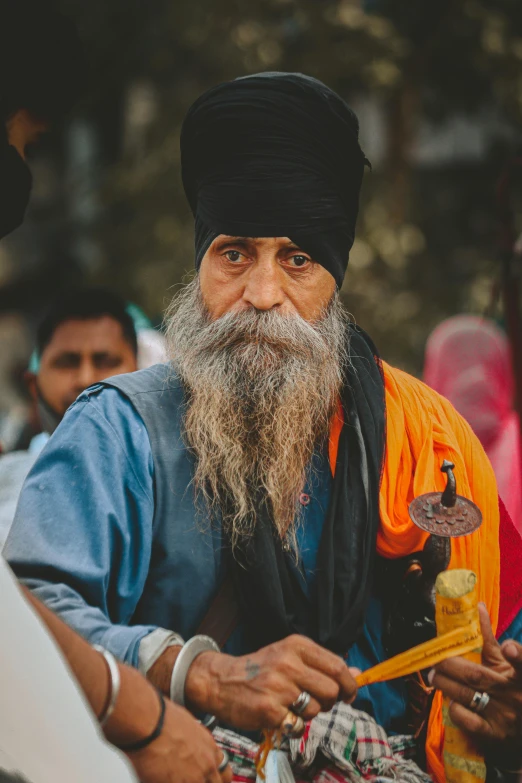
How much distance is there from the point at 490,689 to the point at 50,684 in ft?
3.56

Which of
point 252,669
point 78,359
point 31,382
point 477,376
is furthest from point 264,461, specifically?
point 477,376

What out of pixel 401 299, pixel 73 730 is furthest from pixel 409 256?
pixel 73 730

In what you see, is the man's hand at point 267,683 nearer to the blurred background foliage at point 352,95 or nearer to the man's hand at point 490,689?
the man's hand at point 490,689

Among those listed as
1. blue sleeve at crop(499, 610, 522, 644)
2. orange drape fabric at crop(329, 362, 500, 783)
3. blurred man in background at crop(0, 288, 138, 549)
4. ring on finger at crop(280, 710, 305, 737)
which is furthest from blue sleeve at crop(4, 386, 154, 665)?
blurred man in background at crop(0, 288, 138, 549)

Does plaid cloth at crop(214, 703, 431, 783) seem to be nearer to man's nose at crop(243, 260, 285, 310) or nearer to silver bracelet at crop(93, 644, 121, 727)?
silver bracelet at crop(93, 644, 121, 727)

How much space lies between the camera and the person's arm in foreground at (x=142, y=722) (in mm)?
1661

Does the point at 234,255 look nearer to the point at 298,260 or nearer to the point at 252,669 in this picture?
the point at 298,260

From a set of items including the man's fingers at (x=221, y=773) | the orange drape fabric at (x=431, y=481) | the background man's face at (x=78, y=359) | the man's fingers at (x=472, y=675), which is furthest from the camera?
the background man's face at (x=78, y=359)

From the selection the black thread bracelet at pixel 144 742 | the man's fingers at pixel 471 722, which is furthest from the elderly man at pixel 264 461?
the black thread bracelet at pixel 144 742

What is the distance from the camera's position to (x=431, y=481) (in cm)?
237

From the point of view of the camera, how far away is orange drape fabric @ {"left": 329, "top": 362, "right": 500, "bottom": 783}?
7.66 ft

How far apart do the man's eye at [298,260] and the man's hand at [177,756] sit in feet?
4.06

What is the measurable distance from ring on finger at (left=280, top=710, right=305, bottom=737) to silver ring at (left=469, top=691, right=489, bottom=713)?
437mm

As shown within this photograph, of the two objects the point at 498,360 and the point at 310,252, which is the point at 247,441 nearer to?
the point at 310,252
